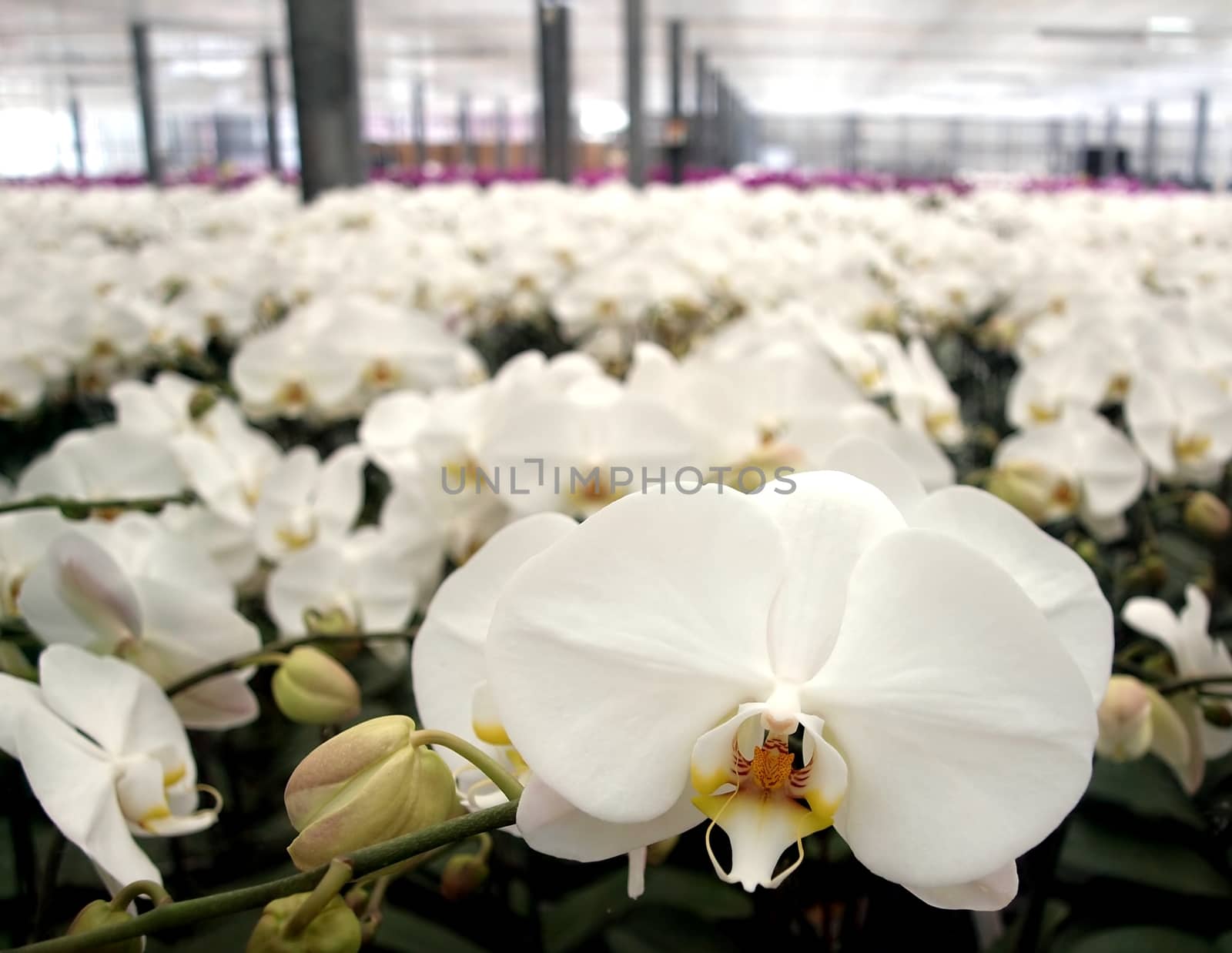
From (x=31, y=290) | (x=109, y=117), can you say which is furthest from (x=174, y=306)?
(x=109, y=117)

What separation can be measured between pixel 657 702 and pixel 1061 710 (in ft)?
0.31

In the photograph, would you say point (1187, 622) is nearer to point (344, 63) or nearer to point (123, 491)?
point (123, 491)

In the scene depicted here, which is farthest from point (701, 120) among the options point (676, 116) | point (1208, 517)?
point (1208, 517)

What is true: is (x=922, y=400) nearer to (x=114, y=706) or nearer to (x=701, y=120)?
(x=114, y=706)

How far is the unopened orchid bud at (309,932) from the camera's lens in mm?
257

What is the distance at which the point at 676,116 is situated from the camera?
8812 mm

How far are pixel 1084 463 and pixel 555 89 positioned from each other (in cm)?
725

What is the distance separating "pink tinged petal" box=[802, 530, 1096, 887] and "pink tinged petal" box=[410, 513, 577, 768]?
0.33ft

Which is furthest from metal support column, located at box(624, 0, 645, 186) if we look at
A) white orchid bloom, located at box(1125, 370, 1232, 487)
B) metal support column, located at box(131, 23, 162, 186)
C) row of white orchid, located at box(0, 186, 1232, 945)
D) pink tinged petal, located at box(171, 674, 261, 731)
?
pink tinged petal, located at box(171, 674, 261, 731)

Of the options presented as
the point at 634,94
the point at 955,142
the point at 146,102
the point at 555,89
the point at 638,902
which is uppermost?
the point at 955,142

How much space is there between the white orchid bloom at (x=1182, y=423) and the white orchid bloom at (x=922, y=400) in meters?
0.14

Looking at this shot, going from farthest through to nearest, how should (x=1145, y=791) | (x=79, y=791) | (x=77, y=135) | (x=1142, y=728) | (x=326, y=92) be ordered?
1. (x=77, y=135)
2. (x=326, y=92)
3. (x=1145, y=791)
4. (x=1142, y=728)
5. (x=79, y=791)

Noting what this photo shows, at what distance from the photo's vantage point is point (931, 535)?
0.24 metres

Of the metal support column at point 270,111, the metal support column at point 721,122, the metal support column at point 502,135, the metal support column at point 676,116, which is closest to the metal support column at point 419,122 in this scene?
the metal support column at point 502,135
